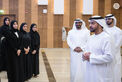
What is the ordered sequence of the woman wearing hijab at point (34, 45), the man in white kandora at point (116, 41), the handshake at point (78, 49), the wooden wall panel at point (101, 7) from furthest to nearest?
the wooden wall panel at point (101, 7) < the woman wearing hijab at point (34, 45) < the handshake at point (78, 49) < the man in white kandora at point (116, 41)

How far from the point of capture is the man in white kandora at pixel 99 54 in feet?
10.6

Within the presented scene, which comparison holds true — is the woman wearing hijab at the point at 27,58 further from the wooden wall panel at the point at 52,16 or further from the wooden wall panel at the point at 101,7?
the wooden wall panel at the point at 101,7

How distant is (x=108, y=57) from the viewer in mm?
3170

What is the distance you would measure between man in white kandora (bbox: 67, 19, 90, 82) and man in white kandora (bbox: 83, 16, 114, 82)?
2.02 metres

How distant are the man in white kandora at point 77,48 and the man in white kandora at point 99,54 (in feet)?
6.63

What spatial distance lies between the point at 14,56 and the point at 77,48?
1.51 meters

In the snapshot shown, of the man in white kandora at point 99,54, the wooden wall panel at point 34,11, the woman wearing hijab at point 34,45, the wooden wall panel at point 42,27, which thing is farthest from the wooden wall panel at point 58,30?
the man in white kandora at point 99,54

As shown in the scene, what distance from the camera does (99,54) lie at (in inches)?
130

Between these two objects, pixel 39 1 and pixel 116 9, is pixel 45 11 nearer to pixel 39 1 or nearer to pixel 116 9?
pixel 39 1

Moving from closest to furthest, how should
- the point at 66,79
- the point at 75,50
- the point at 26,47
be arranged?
the point at 75,50 → the point at 26,47 → the point at 66,79

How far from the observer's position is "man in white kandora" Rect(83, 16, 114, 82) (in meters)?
3.22

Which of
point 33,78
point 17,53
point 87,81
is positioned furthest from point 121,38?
point 33,78

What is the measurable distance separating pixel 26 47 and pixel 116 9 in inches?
448

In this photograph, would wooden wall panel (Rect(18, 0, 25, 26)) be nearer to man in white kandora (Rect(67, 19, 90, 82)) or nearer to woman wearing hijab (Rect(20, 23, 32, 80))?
woman wearing hijab (Rect(20, 23, 32, 80))
